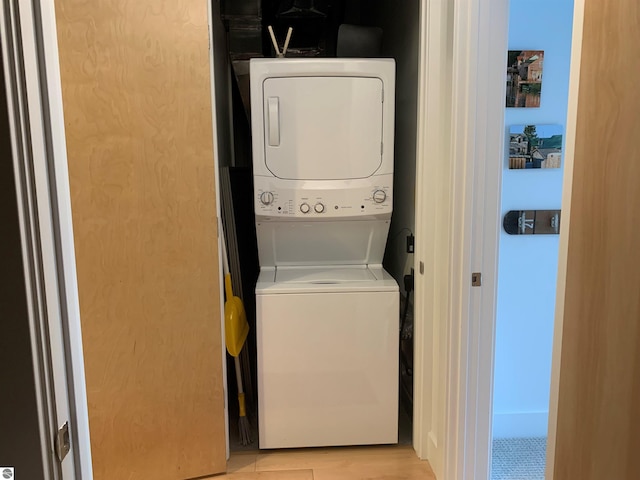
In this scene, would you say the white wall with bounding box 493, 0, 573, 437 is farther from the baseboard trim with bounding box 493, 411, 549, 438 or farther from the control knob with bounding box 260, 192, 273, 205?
the control knob with bounding box 260, 192, 273, 205

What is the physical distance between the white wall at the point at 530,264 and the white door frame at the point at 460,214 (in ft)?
1.41

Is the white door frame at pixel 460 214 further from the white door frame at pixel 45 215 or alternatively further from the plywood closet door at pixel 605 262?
the white door frame at pixel 45 215

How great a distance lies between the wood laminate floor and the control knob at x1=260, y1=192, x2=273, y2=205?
117 centimetres

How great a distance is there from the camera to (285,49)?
7.92 ft

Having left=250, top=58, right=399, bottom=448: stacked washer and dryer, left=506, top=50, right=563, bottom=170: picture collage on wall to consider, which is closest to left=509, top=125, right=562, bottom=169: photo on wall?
left=506, top=50, right=563, bottom=170: picture collage on wall

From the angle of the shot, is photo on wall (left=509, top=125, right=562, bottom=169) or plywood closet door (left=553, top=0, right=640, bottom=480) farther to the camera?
photo on wall (left=509, top=125, right=562, bottom=169)

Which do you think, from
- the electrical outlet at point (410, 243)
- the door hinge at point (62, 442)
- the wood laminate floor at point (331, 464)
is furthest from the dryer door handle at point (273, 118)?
the door hinge at point (62, 442)

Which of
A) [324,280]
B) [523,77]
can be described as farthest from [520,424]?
[523,77]

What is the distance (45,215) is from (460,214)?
142 cm

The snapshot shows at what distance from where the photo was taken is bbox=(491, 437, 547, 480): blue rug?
2.21 m

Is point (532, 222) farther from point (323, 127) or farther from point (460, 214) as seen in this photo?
point (323, 127)

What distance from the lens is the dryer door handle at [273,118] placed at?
2.29 meters

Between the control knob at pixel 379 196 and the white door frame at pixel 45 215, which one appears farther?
the control knob at pixel 379 196

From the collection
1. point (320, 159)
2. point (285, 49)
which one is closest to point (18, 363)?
point (320, 159)
